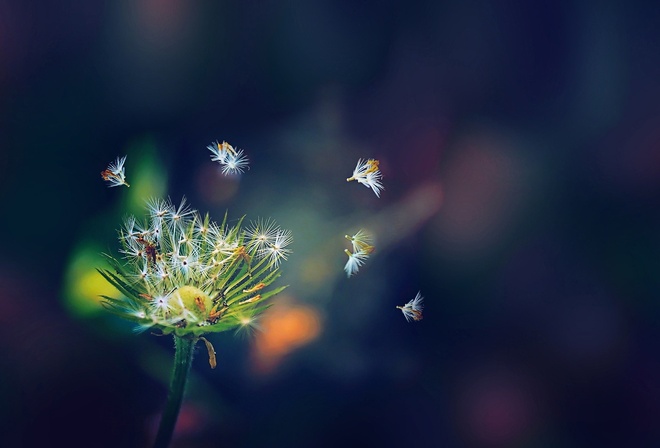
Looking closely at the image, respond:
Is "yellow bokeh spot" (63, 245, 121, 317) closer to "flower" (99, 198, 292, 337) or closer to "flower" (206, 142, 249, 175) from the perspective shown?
"flower" (99, 198, 292, 337)

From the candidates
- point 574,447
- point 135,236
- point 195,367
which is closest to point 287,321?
point 195,367

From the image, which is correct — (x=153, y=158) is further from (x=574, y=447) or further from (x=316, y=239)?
(x=574, y=447)

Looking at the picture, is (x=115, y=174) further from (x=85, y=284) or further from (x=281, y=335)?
(x=281, y=335)

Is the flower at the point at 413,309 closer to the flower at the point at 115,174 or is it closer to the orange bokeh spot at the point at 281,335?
the orange bokeh spot at the point at 281,335

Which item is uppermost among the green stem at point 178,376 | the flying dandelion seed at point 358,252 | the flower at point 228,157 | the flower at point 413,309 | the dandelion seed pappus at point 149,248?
the flower at point 228,157

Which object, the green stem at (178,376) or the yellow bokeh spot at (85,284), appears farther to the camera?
the yellow bokeh spot at (85,284)

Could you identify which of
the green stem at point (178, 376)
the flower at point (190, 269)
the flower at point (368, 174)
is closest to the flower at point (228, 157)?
the flower at point (190, 269)

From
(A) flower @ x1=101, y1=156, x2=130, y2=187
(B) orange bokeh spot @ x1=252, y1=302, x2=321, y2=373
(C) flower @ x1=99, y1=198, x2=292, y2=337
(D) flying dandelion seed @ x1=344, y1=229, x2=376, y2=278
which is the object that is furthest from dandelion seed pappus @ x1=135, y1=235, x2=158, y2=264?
(D) flying dandelion seed @ x1=344, y1=229, x2=376, y2=278
